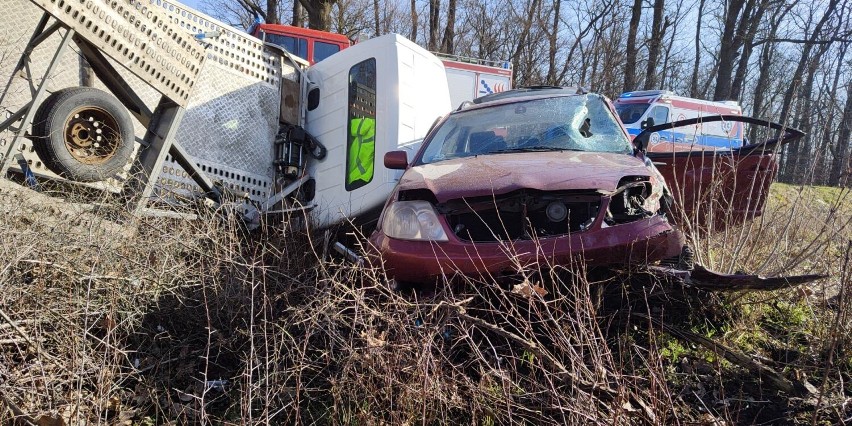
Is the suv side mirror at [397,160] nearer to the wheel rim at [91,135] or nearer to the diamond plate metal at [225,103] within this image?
the diamond plate metal at [225,103]

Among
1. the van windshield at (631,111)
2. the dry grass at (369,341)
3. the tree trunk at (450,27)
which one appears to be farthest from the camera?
the tree trunk at (450,27)

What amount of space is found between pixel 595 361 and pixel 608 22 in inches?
909

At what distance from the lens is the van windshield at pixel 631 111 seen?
45.1ft

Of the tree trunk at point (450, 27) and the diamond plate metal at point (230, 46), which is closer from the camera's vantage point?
the diamond plate metal at point (230, 46)

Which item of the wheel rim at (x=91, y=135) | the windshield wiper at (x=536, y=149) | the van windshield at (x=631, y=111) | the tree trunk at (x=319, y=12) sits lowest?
the wheel rim at (x=91, y=135)

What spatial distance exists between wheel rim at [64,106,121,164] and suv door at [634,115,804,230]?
3897 mm

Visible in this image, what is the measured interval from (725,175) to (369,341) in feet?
10.9

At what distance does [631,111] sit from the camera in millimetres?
14094

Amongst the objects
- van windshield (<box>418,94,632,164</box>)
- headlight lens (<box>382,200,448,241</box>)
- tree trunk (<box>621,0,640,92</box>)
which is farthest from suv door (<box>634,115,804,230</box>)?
tree trunk (<box>621,0,640,92</box>)

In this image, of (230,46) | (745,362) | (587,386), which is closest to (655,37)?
(230,46)

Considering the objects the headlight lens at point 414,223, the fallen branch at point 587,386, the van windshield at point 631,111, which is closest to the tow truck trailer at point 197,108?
the headlight lens at point 414,223

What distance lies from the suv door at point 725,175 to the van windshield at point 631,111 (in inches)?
362

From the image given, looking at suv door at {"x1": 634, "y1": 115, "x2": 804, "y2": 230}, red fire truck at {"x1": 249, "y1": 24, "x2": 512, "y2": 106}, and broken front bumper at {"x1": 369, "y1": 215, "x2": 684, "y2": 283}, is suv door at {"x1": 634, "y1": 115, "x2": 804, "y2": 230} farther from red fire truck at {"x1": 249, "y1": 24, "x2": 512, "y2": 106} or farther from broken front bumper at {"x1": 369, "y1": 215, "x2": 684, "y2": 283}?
red fire truck at {"x1": 249, "y1": 24, "x2": 512, "y2": 106}

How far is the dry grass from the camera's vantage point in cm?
240
